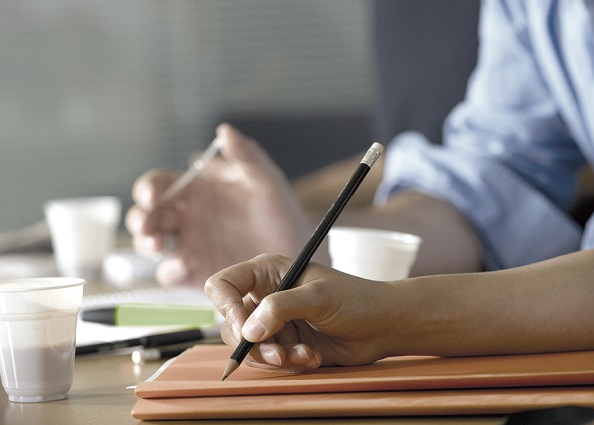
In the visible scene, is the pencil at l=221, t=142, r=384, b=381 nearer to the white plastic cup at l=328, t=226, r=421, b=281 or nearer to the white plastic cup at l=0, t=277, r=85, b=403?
the white plastic cup at l=0, t=277, r=85, b=403

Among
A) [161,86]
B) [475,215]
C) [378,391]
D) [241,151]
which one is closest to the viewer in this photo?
[378,391]

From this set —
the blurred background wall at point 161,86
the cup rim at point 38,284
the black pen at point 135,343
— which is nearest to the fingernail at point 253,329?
the cup rim at point 38,284

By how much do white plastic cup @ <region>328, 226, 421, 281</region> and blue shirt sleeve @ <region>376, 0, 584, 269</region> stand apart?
47cm

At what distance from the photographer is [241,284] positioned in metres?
0.59

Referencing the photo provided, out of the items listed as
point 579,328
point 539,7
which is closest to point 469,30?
point 539,7

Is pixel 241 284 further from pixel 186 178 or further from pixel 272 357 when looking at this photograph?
pixel 186 178

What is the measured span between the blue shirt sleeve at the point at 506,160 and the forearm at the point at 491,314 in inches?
25.0

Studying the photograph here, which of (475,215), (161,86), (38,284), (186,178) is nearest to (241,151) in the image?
(186,178)

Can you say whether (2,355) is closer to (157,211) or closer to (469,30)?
(157,211)

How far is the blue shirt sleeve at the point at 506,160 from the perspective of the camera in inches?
50.4

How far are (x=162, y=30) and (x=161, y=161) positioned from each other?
56 cm

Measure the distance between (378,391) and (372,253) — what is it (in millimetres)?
289

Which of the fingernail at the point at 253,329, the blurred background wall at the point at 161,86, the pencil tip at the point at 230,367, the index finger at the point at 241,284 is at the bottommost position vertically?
the blurred background wall at the point at 161,86

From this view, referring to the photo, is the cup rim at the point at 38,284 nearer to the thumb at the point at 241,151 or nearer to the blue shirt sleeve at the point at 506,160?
the thumb at the point at 241,151
